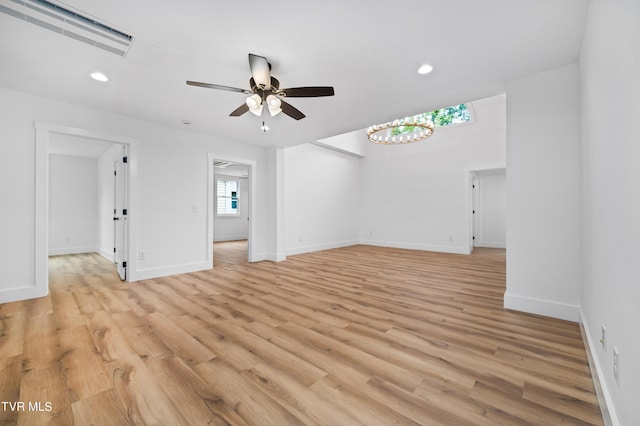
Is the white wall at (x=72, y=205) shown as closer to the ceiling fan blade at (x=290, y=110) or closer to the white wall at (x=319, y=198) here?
the white wall at (x=319, y=198)

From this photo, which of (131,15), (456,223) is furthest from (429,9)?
(456,223)

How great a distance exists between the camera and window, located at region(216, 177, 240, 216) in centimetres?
958

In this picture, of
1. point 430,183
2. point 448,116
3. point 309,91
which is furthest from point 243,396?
point 448,116

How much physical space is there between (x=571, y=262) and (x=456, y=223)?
4.25m

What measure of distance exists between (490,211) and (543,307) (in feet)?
19.5

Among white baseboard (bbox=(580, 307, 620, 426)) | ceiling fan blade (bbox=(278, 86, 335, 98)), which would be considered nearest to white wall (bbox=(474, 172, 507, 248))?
white baseboard (bbox=(580, 307, 620, 426))

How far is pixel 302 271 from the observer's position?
15.4ft

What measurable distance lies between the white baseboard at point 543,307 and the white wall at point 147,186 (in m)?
4.50

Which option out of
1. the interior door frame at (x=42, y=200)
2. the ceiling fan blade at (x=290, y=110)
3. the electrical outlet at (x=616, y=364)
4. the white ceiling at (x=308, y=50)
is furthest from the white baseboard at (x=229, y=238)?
the electrical outlet at (x=616, y=364)

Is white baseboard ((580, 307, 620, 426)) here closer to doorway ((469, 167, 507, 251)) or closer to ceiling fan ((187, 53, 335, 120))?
ceiling fan ((187, 53, 335, 120))

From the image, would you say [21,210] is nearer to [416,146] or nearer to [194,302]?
[194,302]

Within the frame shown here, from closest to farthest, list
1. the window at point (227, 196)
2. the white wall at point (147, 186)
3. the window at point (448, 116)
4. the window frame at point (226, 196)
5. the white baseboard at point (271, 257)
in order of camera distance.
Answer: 1. the white wall at point (147, 186)
2. the white baseboard at point (271, 257)
3. the window at point (448, 116)
4. the window frame at point (226, 196)
5. the window at point (227, 196)

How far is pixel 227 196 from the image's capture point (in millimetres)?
9852

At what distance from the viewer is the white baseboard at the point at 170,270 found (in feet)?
13.5
